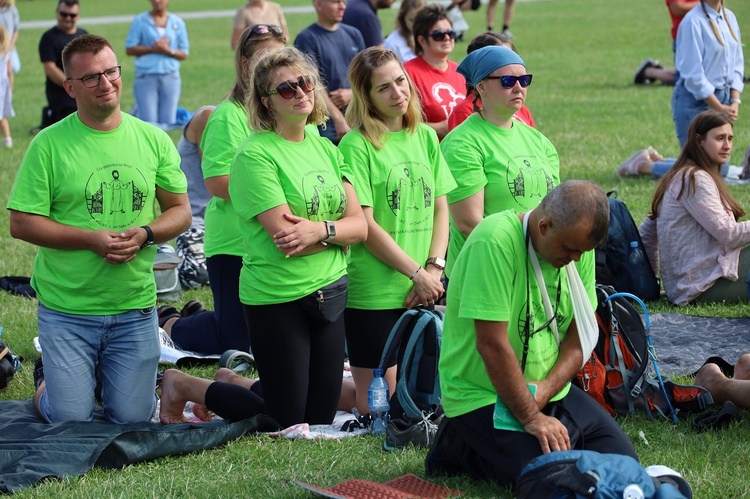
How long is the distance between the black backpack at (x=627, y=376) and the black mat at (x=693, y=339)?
83 cm

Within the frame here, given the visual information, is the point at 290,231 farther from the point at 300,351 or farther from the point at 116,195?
the point at 116,195

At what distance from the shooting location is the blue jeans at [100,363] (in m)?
5.38

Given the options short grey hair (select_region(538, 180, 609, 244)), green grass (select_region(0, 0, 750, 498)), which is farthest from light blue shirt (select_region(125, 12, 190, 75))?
short grey hair (select_region(538, 180, 609, 244))

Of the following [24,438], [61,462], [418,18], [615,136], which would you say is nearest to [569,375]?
[61,462]

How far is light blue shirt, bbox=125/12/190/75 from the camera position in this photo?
567 inches

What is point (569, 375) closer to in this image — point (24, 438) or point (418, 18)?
point (24, 438)

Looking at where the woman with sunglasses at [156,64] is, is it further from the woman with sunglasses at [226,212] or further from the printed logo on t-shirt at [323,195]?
the printed logo on t-shirt at [323,195]

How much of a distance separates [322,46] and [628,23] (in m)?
19.7

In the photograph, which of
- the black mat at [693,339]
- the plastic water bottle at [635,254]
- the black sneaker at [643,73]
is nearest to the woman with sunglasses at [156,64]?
the black sneaker at [643,73]

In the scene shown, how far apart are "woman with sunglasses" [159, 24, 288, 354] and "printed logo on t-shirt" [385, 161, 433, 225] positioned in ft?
3.22

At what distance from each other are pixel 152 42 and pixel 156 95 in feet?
2.32

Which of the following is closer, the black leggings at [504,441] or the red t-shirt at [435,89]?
the black leggings at [504,441]

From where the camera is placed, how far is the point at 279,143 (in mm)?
5176

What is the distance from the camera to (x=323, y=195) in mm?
5180
